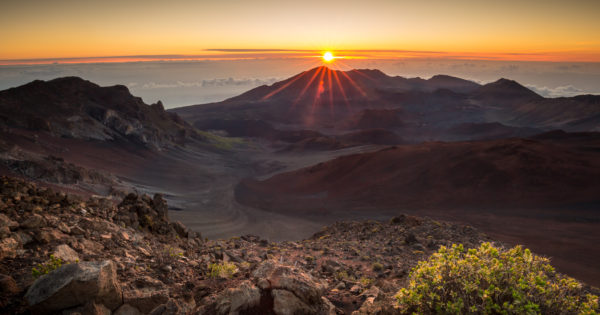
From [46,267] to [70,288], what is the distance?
1.07 metres

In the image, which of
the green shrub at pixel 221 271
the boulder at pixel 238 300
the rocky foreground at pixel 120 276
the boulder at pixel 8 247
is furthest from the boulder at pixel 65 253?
the boulder at pixel 238 300

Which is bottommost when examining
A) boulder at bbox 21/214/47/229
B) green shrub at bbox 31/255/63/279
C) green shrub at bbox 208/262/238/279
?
green shrub at bbox 208/262/238/279

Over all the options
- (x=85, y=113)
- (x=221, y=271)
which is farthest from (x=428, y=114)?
(x=221, y=271)

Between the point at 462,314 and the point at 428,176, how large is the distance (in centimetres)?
4783

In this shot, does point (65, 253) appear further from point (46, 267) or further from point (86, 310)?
point (86, 310)

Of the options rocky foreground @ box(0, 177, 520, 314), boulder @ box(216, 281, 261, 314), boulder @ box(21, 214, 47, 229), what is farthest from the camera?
boulder @ box(21, 214, 47, 229)

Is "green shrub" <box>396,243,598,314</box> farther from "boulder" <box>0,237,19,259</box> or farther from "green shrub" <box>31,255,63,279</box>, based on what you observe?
"boulder" <box>0,237,19,259</box>

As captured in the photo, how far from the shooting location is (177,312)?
4.93 meters

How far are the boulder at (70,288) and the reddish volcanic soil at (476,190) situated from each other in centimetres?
2749

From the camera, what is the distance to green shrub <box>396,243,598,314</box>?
3.85 metres

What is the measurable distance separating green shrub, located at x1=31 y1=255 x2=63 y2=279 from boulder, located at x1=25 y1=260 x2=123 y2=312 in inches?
21.5

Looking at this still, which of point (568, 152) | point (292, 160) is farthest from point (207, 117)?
point (568, 152)

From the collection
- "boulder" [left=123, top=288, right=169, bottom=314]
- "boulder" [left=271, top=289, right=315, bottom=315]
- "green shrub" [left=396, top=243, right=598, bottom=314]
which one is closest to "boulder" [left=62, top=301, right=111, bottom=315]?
"boulder" [left=123, top=288, right=169, bottom=314]

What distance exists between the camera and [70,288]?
13.9ft
